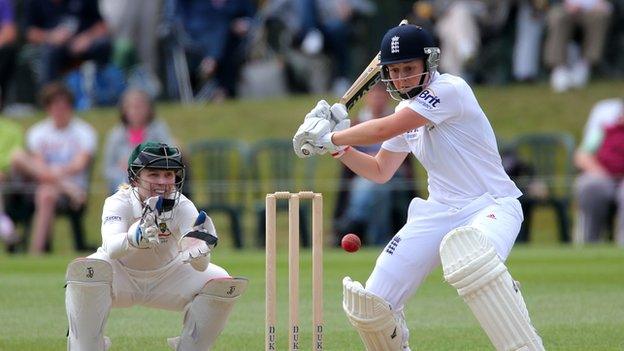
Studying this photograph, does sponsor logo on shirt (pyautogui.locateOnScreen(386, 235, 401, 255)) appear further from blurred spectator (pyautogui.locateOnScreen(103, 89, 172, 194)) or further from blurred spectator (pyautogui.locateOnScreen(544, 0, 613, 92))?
blurred spectator (pyautogui.locateOnScreen(544, 0, 613, 92))

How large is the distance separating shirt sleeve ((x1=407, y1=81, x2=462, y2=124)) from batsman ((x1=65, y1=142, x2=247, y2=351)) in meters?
1.07

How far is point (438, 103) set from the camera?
20.6 ft

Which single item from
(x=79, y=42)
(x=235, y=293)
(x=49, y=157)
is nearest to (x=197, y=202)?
(x=49, y=157)

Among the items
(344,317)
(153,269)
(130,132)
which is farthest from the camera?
(130,132)

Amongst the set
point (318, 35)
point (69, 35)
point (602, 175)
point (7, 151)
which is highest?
point (69, 35)

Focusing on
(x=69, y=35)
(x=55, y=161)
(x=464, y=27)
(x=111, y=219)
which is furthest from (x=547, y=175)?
(x=111, y=219)

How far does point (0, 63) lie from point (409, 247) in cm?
1234

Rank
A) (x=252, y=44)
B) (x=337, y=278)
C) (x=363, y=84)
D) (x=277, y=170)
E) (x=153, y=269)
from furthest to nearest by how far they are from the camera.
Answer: (x=252, y=44), (x=277, y=170), (x=337, y=278), (x=363, y=84), (x=153, y=269)

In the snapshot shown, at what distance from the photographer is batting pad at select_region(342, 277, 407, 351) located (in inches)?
247

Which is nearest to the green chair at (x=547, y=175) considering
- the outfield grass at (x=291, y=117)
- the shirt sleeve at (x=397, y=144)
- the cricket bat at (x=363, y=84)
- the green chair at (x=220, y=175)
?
the outfield grass at (x=291, y=117)

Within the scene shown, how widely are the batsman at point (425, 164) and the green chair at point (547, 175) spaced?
26.0 ft

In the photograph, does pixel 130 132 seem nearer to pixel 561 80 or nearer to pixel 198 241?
pixel 561 80

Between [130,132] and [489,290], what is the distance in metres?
8.75

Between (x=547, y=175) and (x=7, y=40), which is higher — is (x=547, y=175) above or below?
below
